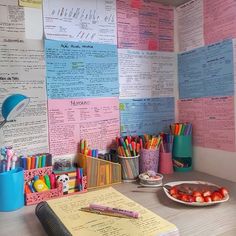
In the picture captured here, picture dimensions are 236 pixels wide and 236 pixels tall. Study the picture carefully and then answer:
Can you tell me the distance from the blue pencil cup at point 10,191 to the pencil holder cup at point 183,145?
67 cm

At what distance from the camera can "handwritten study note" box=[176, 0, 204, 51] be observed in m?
1.15

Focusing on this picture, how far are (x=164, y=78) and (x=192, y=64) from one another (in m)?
0.14


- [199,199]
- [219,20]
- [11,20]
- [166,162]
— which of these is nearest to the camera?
[199,199]

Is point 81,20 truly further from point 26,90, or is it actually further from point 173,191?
point 173,191

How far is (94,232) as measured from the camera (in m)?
0.62

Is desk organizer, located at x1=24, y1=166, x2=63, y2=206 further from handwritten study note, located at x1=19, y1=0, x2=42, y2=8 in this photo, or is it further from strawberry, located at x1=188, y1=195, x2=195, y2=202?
handwritten study note, located at x1=19, y1=0, x2=42, y2=8

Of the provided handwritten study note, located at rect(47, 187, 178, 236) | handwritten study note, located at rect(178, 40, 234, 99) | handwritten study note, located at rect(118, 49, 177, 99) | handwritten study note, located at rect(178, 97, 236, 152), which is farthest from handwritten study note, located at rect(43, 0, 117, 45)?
handwritten study note, located at rect(47, 187, 178, 236)

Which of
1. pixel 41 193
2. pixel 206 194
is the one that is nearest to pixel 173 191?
pixel 206 194

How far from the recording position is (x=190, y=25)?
1204 mm

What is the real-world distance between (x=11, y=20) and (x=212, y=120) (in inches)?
34.0

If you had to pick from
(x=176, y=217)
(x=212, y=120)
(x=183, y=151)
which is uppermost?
(x=212, y=120)

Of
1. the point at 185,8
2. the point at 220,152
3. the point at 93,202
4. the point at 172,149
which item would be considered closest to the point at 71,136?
the point at 93,202

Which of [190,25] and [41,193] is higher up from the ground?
[190,25]

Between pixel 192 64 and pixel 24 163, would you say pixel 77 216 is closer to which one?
pixel 24 163
